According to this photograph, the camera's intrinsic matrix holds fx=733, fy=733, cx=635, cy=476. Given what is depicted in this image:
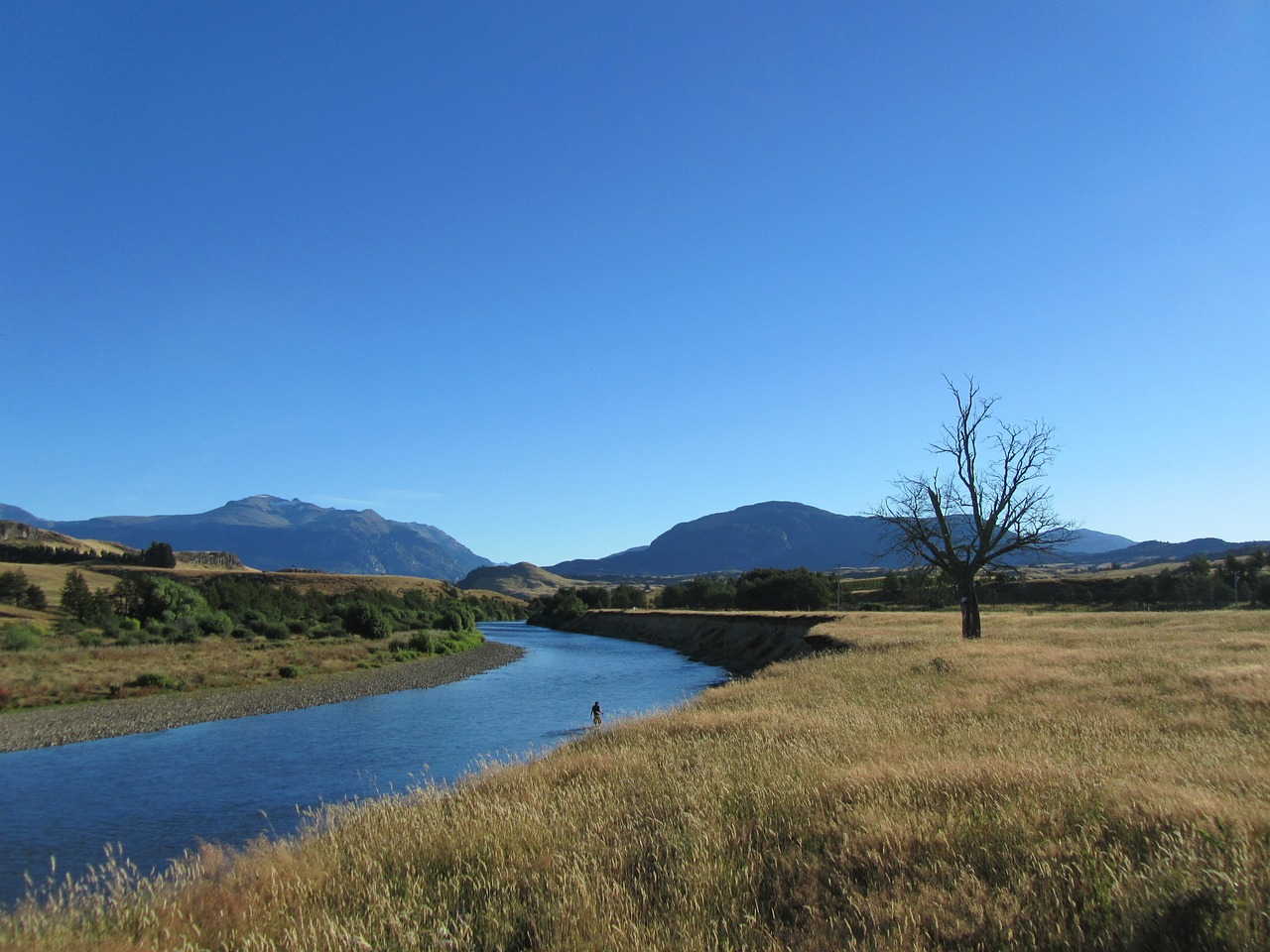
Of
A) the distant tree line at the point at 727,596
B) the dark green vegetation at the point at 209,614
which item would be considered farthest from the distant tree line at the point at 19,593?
the distant tree line at the point at 727,596

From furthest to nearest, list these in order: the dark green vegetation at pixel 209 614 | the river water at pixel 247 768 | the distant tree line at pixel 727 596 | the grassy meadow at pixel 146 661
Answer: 1. the distant tree line at pixel 727 596
2. the dark green vegetation at pixel 209 614
3. the grassy meadow at pixel 146 661
4. the river water at pixel 247 768

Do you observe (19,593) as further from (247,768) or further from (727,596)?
(727,596)

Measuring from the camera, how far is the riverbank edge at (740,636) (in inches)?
1790

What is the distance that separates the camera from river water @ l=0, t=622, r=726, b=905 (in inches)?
624

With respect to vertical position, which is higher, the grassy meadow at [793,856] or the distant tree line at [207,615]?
the grassy meadow at [793,856]

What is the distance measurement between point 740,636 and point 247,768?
144ft

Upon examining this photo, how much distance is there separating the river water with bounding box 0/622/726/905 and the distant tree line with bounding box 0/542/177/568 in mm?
93949

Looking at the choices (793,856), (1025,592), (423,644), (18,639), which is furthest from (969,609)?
(1025,592)

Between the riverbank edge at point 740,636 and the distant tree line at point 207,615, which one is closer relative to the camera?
the riverbank edge at point 740,636

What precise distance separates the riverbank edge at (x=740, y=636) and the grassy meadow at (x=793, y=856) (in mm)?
24867

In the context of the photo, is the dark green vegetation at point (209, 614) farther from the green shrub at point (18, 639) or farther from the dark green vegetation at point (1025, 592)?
the dark green vegetation at point (1025, 592)

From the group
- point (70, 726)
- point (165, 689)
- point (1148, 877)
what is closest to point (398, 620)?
point (165, 689)

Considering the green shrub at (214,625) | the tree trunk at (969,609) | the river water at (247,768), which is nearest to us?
the river water at (247,768)

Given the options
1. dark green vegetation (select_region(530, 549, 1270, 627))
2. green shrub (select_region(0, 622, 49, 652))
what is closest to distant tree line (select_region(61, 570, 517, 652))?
green shrub (select_region(0, 622, 49, 652))
